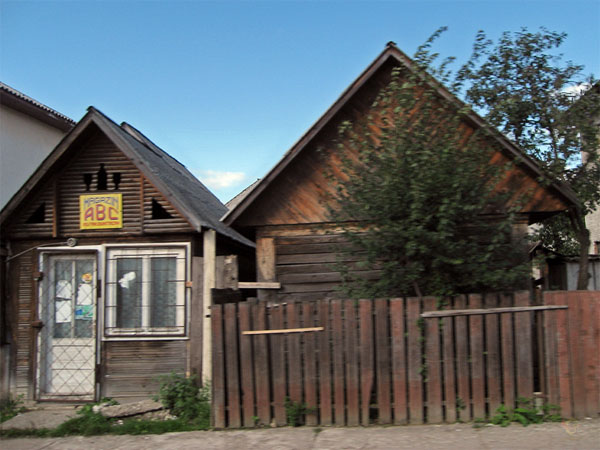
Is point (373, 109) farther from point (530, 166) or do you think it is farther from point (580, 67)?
point (580, 67)

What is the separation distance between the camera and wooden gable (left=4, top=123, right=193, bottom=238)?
8.63 metres

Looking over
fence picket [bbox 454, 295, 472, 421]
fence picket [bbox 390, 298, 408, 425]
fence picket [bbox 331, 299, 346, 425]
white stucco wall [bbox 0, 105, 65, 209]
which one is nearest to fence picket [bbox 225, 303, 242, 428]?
fence picket [bbox 331, 299, 346, 425]

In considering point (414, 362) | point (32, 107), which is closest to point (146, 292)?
point (414, 362)

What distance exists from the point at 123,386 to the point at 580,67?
8592 mm

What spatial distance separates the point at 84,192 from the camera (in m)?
8.80

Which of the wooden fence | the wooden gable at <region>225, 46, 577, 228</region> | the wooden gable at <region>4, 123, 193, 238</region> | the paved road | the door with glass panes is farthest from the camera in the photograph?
the wooden gable at <region>4, 123, 193, 238</region>

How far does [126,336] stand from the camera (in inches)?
332

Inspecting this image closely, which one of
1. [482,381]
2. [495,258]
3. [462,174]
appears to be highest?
[462,174]

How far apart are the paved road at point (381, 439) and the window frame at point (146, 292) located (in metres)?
2.12

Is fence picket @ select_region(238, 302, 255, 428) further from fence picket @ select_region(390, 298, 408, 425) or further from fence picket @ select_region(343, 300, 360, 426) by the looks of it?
fence picket @ select_region(390, 298, 408, 425)

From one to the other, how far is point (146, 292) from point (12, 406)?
8.78 feet

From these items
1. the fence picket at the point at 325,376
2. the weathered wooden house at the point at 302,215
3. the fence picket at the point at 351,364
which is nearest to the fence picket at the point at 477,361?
the fence picket at the point at 351,364

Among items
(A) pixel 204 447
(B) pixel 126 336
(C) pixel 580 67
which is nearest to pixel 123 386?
(B) pixel 126 336

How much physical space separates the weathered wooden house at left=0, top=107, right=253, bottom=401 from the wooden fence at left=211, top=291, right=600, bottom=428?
7.03ft
